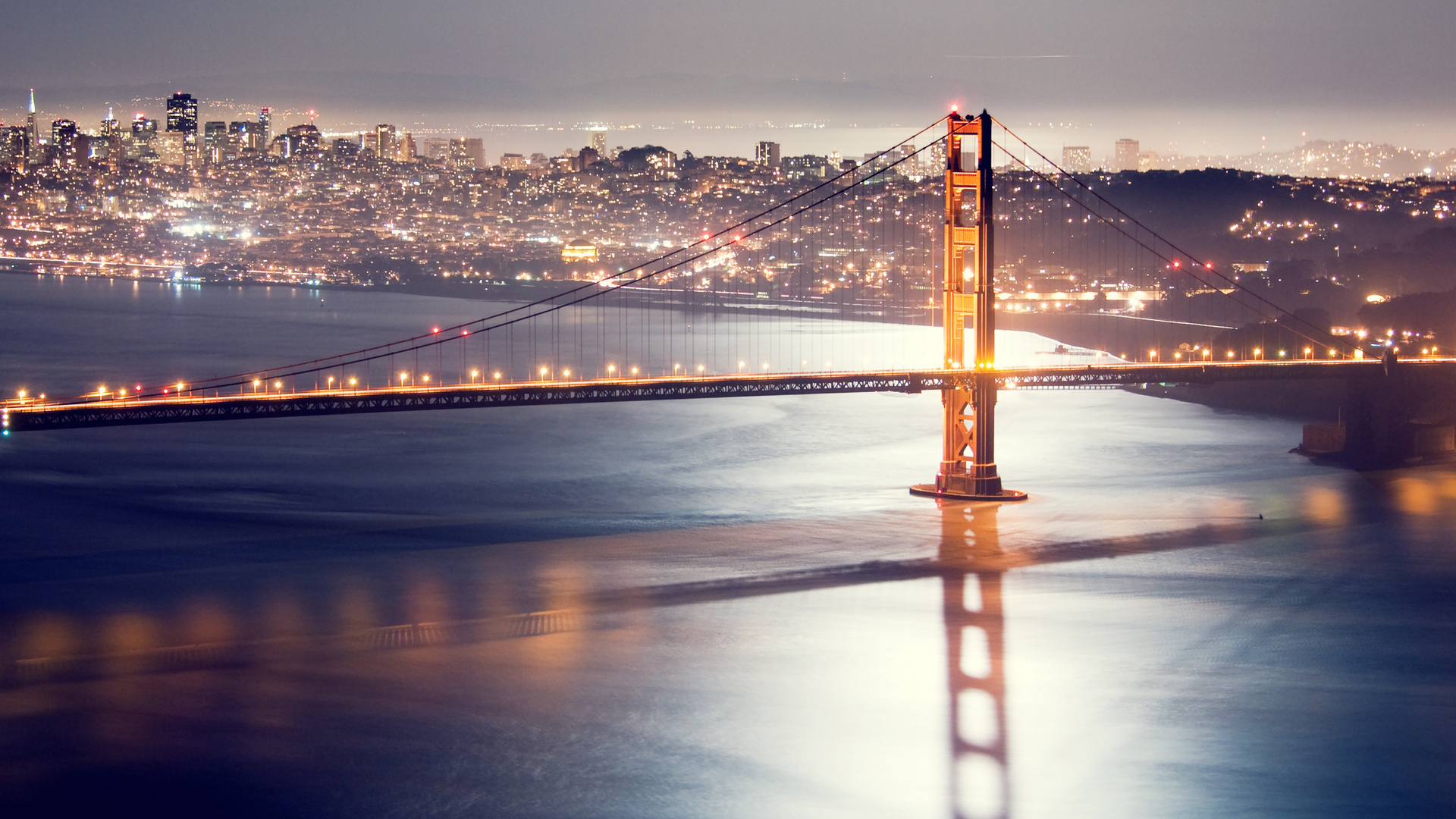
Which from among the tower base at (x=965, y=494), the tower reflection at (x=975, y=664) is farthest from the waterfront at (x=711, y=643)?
the tower base at (x=965, y=494)

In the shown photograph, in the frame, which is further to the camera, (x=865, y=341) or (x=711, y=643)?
(x=865, y=341)

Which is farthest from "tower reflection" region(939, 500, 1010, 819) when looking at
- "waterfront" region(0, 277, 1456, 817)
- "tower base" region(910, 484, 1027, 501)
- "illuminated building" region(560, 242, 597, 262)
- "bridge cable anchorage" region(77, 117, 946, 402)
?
"illuminated building" region(560, 242, 597, 262)

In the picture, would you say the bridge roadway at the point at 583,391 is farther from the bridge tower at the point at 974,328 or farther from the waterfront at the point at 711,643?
the waterfront at the point at 711,643

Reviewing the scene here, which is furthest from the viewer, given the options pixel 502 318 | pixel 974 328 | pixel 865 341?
pixel 502 318

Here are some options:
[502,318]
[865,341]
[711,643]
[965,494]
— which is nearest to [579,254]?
[502,318]

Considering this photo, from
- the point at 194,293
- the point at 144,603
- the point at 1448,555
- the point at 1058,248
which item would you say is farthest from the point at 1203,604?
the point at 194,293

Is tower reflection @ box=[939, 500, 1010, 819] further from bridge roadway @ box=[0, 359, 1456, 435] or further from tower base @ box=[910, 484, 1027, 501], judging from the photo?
bridge roadway @ box=[0, 359, 1456, 435]

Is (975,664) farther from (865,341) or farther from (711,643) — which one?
(865,341)
